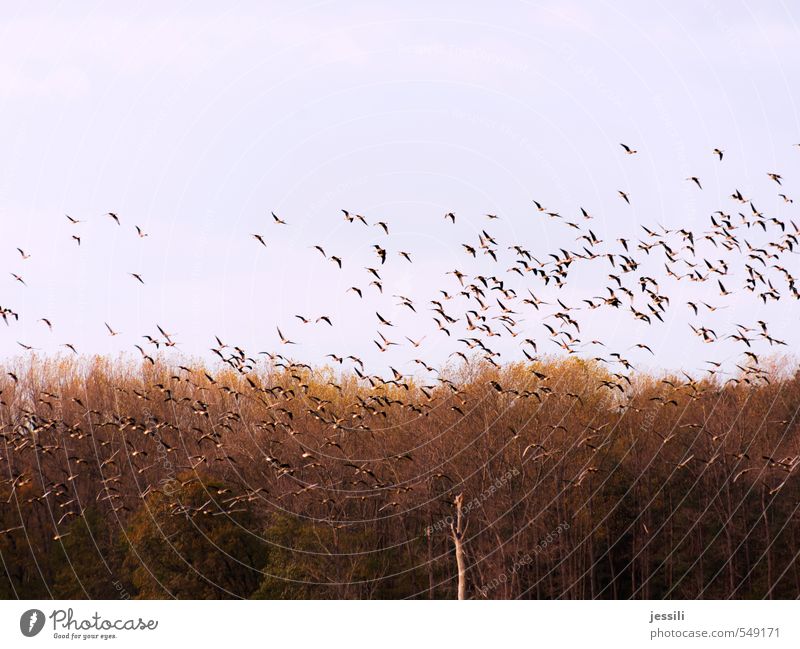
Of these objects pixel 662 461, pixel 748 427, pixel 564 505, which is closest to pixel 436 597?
pixel 564 505

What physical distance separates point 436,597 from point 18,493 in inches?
1292

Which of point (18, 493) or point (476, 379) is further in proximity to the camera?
point (476, 379)

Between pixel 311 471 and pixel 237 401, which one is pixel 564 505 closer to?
pixel 311 471

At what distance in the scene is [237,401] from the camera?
114062 mm
